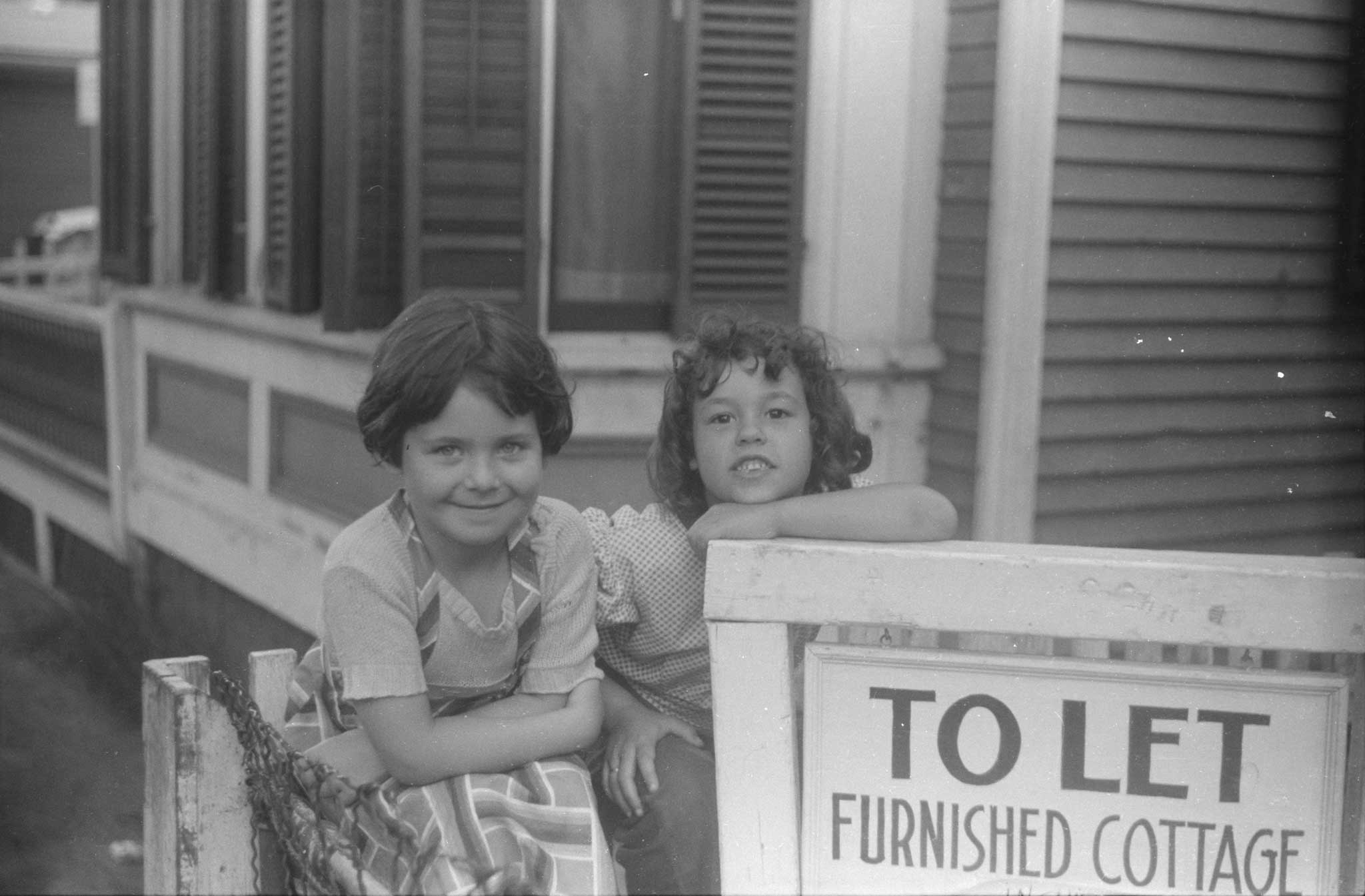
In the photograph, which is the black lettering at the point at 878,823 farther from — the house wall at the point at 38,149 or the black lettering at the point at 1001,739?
the house wall at the point at 38,149

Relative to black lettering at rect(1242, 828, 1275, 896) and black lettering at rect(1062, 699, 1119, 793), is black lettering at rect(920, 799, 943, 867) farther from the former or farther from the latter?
black lettering at rect(1242, 828, 1275, 896)

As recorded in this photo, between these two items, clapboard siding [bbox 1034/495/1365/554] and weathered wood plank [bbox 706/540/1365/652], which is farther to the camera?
clapboard siding [bbox 1034/495/1365/554]

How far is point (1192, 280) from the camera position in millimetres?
3902

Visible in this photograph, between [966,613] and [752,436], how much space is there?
0.51 metres

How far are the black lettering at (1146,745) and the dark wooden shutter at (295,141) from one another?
107 inches

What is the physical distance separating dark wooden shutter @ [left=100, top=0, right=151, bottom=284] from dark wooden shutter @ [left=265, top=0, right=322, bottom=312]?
93cm

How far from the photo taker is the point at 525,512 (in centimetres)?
186

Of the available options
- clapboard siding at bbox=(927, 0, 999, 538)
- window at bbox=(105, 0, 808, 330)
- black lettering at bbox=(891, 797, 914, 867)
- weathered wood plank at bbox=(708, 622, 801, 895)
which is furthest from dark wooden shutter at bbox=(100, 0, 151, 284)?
black lettering at bbox=(891, 797, 914, 867)

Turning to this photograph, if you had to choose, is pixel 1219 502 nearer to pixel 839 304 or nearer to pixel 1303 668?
pixel 839 304

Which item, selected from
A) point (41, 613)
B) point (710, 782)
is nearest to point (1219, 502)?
point (710, 782)

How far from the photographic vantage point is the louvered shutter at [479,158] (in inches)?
136

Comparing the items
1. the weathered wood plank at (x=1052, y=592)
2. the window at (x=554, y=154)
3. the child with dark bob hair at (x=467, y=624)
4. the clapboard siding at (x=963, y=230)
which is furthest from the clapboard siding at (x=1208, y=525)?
the weathered wood plank at (x=1052, y=592)

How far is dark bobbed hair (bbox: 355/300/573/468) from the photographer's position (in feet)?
5.85

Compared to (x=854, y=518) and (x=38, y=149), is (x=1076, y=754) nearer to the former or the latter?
(x=854, y=518)
